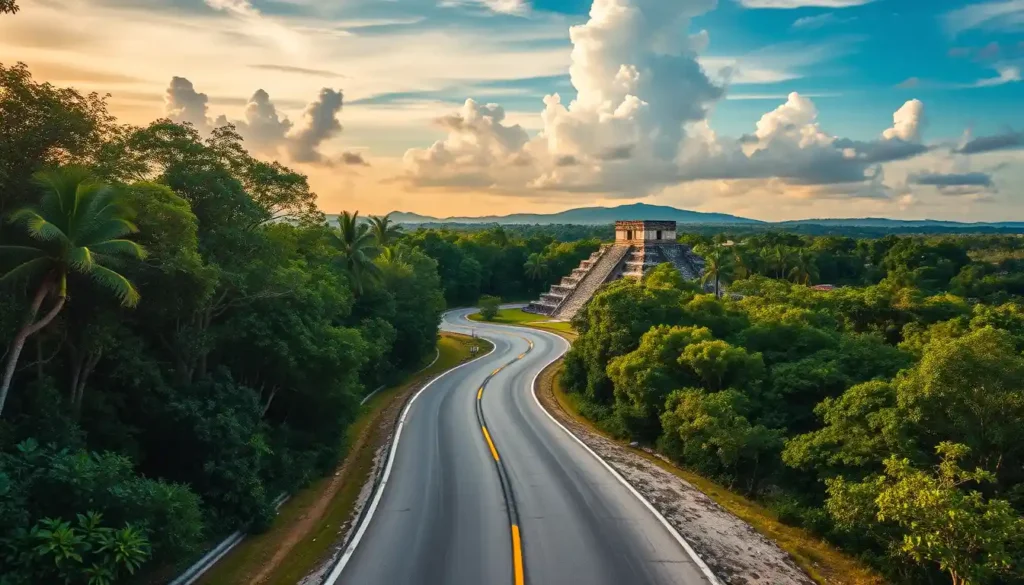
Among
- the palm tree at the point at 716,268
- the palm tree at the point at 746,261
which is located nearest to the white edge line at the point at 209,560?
the palm tree at the point at 716,268

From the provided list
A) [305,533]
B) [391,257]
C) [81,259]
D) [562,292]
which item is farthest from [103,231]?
[562,292]

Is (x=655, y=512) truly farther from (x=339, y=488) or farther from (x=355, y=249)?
(x=355, y=249)

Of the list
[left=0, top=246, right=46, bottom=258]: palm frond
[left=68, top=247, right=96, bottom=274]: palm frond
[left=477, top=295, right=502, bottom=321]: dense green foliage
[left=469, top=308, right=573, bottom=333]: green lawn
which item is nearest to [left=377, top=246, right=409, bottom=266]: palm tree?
[left=469, top=308, right=573, bottom=333]: green lawn

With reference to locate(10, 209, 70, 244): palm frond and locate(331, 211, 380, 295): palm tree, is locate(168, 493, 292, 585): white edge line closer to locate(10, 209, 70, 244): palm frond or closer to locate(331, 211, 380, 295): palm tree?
locate(10, 209, 70, 244): palm frond

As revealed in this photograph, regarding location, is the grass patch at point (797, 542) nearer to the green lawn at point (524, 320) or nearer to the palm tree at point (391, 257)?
the palm tree at point (391, 257)

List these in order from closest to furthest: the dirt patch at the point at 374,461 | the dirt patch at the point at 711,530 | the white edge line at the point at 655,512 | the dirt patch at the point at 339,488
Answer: the white edge line at the point at 655,512, the dirt patch at the point at 374,461, the dirt patch at the point at 711,530, the dirt patch at the point at 339,488

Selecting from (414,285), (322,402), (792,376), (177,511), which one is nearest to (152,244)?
(177,511)
